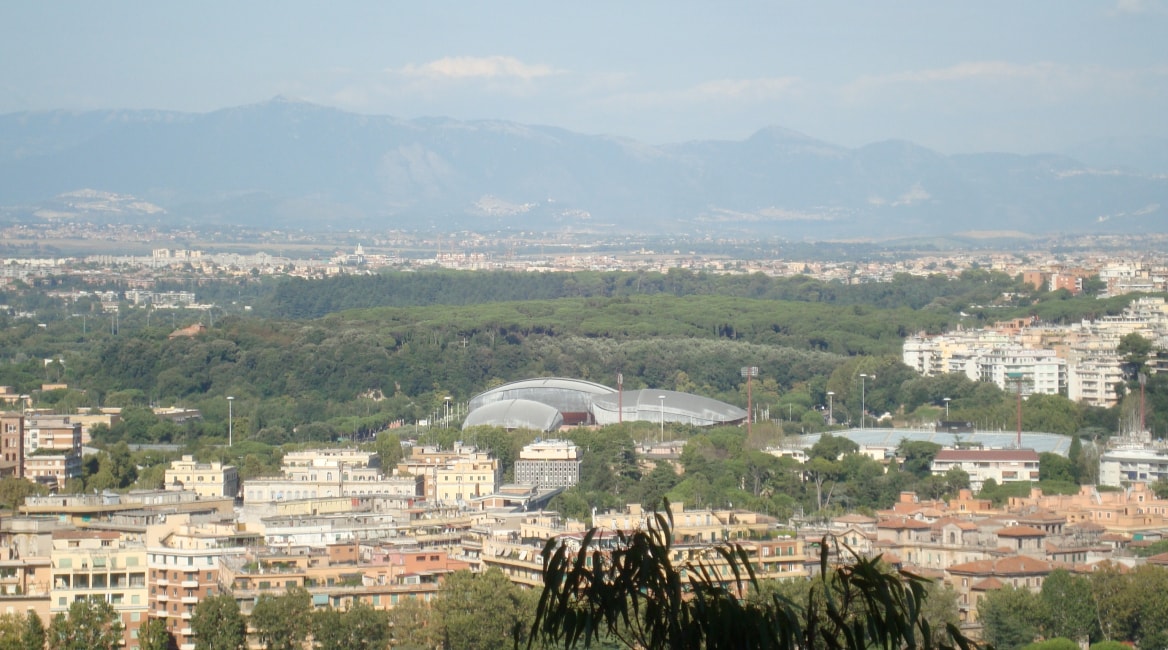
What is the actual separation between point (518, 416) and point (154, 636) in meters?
33.6

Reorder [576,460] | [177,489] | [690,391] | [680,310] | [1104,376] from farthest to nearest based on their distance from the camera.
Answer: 1. [680,310]
2. [690,391]
3. [1104,376]
4. [576,460]
5. [177,489]

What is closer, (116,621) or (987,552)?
(116,621)

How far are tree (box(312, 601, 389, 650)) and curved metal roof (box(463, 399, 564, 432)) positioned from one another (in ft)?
102

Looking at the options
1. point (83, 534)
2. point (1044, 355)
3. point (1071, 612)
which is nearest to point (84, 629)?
point (83, 534)

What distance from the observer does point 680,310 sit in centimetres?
8869

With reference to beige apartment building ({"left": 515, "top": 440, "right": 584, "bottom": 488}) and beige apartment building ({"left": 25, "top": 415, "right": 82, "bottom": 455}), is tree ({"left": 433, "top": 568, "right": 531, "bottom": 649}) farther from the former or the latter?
beige apartment building ({"left": 25, "top": 415, "right": 82, "bottom": 455})

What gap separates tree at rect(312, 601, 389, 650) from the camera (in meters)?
24.3

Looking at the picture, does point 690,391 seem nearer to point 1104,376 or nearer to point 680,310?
point 1104,376

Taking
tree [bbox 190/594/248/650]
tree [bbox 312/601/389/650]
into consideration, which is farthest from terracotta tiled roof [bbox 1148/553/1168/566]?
tree [bbox 190/594/248/650]

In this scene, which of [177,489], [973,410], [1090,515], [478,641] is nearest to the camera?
[478,641]

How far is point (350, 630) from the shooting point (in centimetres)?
2447

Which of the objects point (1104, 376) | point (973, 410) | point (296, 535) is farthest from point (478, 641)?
point (1104, 376)

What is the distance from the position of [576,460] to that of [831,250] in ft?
490

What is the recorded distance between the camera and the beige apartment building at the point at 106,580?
2617 cm
